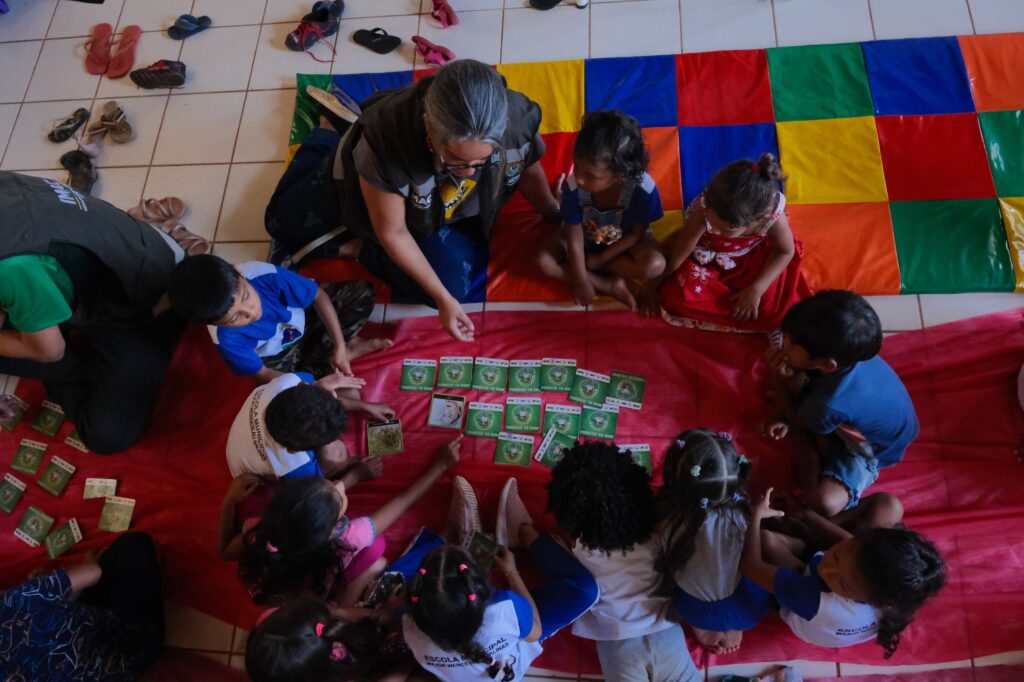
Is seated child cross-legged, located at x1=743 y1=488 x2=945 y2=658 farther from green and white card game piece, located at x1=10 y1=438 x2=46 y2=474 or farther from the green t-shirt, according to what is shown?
green and white card game piece, located at x1=10 y1=438 x2=46 y2=474

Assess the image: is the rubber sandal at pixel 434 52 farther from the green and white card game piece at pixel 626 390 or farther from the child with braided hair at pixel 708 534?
the child with braided hair at pixel 708 534

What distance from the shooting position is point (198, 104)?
331 cm

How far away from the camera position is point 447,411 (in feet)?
8.04

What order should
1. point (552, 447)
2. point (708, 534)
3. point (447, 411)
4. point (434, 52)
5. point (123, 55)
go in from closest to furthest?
point (708, 534) < point (552, 447) < point (447, 411) < point (434, 52) < point (123, 55)

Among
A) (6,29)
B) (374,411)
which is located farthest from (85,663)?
(6,29)

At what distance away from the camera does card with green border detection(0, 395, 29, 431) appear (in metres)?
2.63

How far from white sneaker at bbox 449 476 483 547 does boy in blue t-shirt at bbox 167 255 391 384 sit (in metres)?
0.65

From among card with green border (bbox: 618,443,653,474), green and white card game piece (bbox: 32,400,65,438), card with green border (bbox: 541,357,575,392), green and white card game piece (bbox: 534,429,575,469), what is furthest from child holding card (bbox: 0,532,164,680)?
card with green border (bbox: 618,443,653,474)

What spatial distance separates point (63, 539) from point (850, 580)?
271 centimetres

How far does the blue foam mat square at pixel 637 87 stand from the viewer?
9.19 feet

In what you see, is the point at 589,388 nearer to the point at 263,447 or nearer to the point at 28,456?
the point at 263,447

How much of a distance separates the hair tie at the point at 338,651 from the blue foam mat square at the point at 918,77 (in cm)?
286

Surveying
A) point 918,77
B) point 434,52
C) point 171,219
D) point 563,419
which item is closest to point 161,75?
point 171,219

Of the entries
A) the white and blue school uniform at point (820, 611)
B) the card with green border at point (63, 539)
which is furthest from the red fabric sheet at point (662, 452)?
the white and blue school uniform at point (820, 611)
